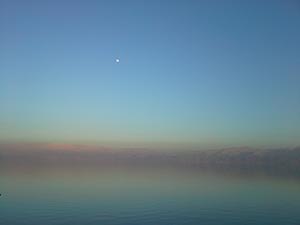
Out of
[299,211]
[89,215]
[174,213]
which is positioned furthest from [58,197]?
[299,211]

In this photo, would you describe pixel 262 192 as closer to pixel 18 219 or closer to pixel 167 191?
pixel 167 191

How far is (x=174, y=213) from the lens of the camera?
12141 mm

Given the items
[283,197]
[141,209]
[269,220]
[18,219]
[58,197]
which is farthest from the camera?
[283,197]

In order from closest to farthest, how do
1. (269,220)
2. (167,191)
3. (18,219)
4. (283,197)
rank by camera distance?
(18,219) → (269,220) → (283,197) → (167,191)

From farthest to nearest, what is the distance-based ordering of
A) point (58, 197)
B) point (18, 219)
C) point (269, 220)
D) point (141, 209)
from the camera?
point (58, 197)
point (141, 209)
point (269, 220)
point (18, 219)

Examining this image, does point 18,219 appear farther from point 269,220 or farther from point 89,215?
point 269,220

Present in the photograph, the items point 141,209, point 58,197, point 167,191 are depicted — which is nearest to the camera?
point 141,209

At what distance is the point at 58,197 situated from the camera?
14.8 m

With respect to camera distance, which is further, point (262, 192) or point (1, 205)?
point (262, 192)

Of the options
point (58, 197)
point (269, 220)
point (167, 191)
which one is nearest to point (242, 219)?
point (269, 220)

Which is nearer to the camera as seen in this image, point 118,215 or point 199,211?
point 118,215

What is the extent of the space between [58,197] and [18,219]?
415 cm

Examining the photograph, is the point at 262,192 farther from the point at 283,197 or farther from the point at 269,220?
the point at 269,220

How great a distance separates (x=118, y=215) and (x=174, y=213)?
2077mm
